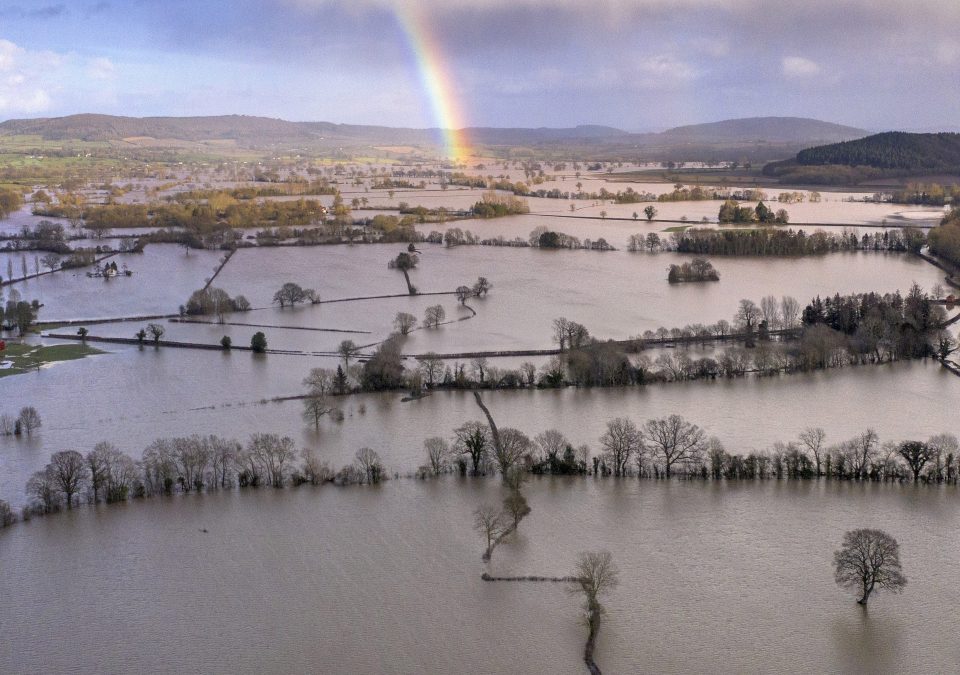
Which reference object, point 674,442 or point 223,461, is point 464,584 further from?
point 223,461

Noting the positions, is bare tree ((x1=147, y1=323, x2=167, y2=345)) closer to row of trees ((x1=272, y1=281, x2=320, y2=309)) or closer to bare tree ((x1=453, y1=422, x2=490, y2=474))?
row of trees ((x1=272, y1=281, x2=320, y2=309))

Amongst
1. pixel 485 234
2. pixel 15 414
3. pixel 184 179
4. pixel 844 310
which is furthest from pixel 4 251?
pixel 184 179

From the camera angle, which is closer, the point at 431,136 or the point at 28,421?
the point at 28,421

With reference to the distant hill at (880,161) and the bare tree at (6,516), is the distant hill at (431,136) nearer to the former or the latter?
the distant hill at (880,161)

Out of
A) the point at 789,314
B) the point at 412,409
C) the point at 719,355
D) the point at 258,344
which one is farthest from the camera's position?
the point at 789,314

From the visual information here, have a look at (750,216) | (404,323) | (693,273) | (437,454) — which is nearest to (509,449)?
(437,454)

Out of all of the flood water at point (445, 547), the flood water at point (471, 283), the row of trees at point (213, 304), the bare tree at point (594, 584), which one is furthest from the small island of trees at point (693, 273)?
the bare tree at point (594, 584)
